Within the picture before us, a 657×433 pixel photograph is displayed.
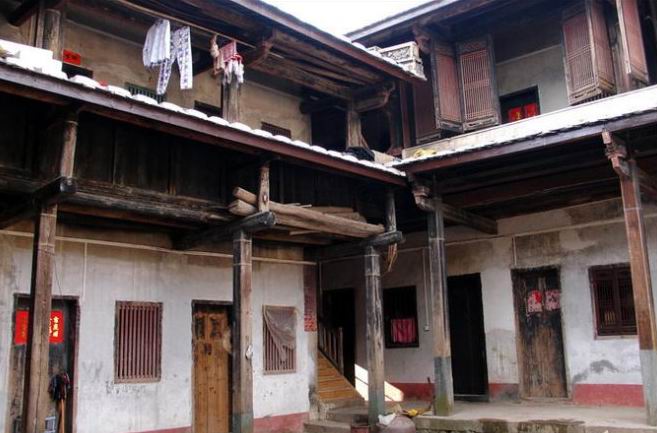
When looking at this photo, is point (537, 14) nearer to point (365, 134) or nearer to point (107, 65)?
point (365, 134)

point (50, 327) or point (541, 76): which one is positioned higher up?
point (541, 76)

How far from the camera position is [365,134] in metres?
16.5

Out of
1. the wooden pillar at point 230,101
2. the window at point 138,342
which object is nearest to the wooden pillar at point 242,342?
the wooden pillar at point 230,101

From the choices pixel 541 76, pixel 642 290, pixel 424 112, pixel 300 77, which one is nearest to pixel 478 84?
pixel 424 112

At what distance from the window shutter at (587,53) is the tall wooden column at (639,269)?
74.5 inches

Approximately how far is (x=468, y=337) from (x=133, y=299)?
751 centimetres

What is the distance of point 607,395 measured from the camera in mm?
12570

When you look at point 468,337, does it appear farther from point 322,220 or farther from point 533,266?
point 322,220

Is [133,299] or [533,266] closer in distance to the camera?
[133,299]

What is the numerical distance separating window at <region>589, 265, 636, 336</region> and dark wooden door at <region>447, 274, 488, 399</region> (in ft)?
8.41

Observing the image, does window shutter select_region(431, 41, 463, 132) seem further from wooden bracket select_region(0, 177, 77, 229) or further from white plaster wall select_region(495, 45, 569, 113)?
wooden bracket select_region(0, 177, 77, 229)

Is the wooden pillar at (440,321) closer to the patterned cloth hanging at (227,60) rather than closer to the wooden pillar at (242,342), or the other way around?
the wooden pillar at (242,342)

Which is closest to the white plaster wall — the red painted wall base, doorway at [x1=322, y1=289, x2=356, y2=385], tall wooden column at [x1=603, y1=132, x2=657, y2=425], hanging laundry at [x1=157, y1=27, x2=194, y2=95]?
tall wooden column at [x1=603, y1=132, x2=657, y2=425]

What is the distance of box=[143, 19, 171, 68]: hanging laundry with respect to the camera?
34.1 feet
